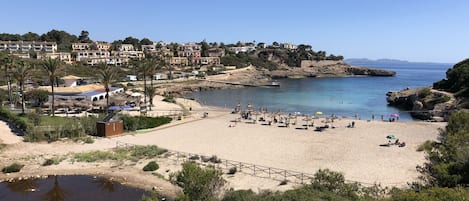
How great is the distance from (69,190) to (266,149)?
1376cm

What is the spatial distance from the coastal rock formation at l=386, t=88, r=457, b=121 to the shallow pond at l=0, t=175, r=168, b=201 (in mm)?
36979

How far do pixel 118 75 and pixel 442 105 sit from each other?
70559 mm

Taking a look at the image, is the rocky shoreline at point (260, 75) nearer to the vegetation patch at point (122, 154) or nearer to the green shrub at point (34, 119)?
the green shrub at point (34, 119)

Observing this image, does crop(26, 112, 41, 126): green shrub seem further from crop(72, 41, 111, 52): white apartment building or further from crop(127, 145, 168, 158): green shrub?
crop(72, 41, 111, 52): white apartment building

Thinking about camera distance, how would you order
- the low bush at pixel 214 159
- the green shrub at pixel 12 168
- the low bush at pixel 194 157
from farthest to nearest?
the low bush at pixel 194 157 < the low bush at pixel 214 159 < the green shrub at pixel 12 168

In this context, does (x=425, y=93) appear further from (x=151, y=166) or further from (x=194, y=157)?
(x=151, y=166)

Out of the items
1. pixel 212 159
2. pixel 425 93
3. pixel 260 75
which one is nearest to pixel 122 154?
pixel 212 159

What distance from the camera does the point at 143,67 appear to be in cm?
5472

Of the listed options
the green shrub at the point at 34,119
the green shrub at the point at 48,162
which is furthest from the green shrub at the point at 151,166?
the green shrub at the point at 34,119

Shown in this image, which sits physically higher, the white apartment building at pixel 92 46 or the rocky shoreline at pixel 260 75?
the white apartment building at pixel 92 46

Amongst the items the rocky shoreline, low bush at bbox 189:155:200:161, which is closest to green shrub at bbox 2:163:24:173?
low bush at bbox 189:155:200:161

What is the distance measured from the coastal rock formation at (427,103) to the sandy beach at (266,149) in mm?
7894

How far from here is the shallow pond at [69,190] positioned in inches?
817

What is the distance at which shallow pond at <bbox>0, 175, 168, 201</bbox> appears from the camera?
2075 cm
